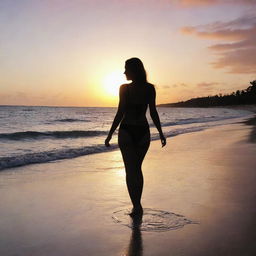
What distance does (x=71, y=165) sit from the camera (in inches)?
372

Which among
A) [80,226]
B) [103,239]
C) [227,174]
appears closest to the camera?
[103,239]

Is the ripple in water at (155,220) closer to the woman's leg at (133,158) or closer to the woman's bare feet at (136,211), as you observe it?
the woman's bare feet at (136,211)

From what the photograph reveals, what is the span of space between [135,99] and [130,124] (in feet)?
1.02

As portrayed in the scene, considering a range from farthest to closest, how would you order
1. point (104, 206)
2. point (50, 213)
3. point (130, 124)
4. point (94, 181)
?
point (94, 181)
point (104, 206)
point (50, 213)
point (130, 124)

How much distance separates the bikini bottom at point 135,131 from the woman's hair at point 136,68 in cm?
57

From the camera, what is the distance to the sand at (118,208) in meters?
3.56

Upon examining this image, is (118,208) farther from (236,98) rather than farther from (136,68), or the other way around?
(236,98)

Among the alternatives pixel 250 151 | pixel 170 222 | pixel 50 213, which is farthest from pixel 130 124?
pixel 250 151

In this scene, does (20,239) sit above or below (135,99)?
below

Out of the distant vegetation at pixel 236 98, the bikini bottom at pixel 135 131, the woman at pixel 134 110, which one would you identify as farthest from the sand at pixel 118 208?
the distant vegetation at pixel 236 98

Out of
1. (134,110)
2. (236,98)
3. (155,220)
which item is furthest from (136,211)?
(236,98)

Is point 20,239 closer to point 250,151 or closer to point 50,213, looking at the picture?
point 50,213

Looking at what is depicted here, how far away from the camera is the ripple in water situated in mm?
4148

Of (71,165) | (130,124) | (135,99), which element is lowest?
(71,165)
